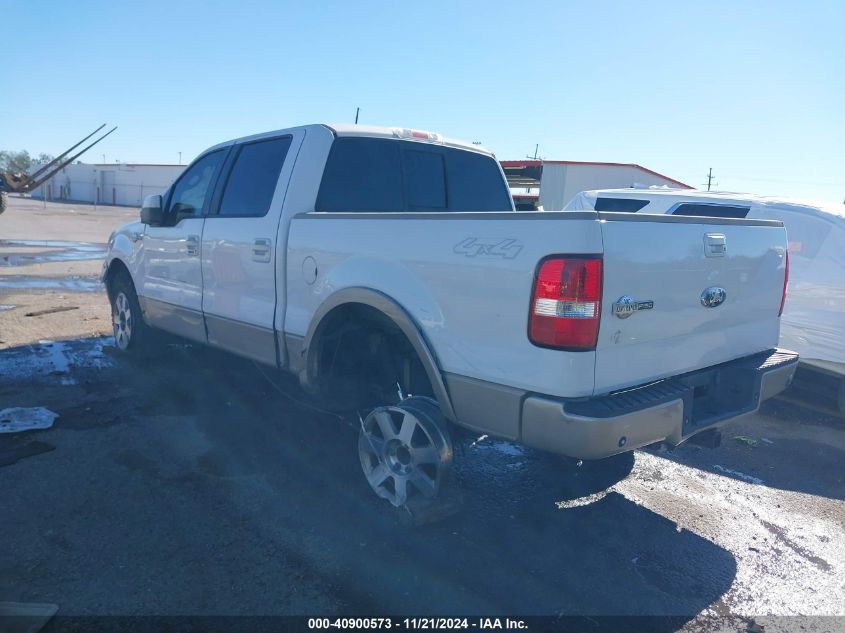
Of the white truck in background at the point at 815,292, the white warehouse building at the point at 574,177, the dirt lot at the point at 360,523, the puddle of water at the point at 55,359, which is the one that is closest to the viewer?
the dirt lot at the point at 360,523

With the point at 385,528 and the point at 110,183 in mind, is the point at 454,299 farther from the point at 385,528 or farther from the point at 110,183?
the point at 110,183

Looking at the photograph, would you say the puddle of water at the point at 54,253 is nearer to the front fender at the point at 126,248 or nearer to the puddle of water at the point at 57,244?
the puddle of water at the point at 57,244

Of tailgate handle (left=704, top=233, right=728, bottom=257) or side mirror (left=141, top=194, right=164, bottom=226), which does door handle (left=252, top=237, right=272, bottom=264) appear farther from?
tailgate handle (left=704, top=233, right=728, bottom=257)

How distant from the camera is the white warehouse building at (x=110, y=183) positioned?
5356 cm

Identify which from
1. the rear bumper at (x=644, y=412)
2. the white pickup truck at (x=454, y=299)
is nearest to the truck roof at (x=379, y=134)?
the white pickup truck at (x=454, y=299)

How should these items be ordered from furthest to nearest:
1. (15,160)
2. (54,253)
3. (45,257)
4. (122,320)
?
(15,160)
(54,253)
(45,257)
(122,320)

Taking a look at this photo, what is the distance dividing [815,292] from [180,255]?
564cm

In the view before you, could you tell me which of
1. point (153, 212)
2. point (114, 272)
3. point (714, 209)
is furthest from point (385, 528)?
point (714, 209)

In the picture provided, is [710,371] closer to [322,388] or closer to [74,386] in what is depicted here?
[322,388]

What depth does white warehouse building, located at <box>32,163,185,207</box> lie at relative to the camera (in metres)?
53.6

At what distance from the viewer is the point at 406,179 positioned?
16.6 feet

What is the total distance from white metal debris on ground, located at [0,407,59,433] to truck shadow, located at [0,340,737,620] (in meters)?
0.14

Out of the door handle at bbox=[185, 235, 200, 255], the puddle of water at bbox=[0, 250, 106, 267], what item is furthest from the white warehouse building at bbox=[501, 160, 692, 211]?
the door handle at bbox=[185, 235, 200, 255]

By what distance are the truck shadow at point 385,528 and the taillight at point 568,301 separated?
1.28 meters
